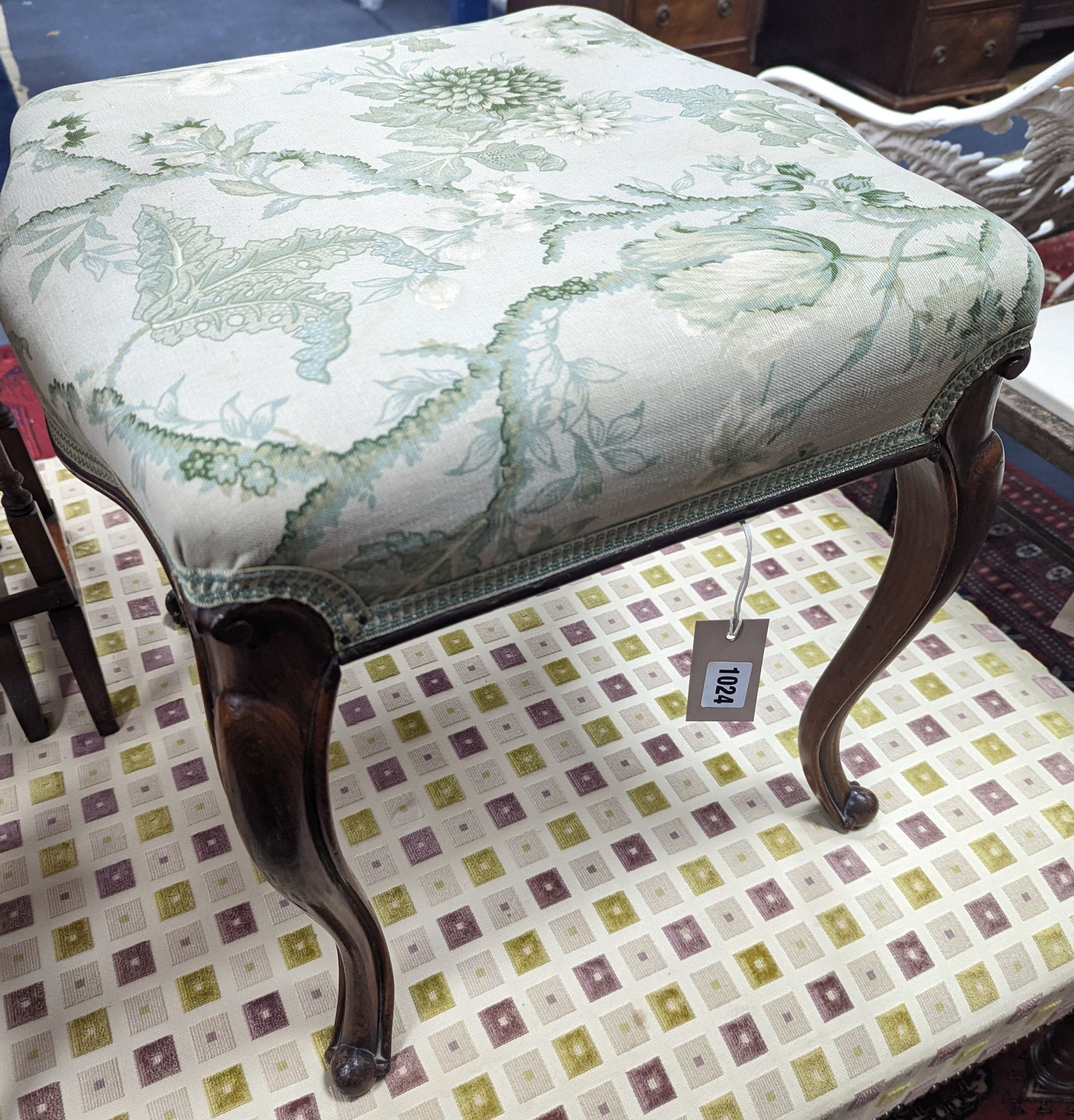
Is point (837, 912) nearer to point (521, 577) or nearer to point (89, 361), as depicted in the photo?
point (521, 577)

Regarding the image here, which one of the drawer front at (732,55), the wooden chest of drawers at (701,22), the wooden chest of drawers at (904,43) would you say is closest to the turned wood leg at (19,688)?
the wooden chest of drawers at (701,22)

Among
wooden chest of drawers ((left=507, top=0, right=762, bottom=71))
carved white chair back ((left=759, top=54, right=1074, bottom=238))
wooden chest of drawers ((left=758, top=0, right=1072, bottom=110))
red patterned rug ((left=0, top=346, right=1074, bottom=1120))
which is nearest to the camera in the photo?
carved white chair back ((left=759, top=54, right=1074, bottom=238))

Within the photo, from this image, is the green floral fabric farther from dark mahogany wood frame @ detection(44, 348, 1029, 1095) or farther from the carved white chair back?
the carved white chair back

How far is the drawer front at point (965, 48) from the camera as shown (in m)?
2.30


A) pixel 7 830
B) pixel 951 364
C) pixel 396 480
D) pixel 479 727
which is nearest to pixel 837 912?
pixel 479 727

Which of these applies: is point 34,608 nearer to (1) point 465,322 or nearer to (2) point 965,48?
(1) point 465,322

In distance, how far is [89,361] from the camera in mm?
450

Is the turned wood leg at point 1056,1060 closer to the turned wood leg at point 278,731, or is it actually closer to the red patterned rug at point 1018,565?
the red patterned rug at point 1018,565

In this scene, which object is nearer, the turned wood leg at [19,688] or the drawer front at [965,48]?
the turned wood leg at [19,688]

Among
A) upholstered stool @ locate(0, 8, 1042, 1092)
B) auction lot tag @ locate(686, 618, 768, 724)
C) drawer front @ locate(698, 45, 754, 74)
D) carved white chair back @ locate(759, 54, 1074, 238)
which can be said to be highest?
upholstered stool @ locate(0, 8, 1042, 1092)

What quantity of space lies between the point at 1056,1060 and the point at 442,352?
71 centimetres

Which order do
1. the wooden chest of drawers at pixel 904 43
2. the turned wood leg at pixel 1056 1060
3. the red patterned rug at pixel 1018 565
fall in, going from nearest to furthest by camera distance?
the turned wood leg at pixel 1056 1060 < the red patterned rug at pixel 1018 565 < the wooden chest of drawers at pixel 904 43

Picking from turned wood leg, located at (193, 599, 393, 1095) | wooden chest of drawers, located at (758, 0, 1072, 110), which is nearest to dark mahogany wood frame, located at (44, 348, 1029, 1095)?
turned wood leg, located at (193, 599, 393, 1095)

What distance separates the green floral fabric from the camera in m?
0.41
